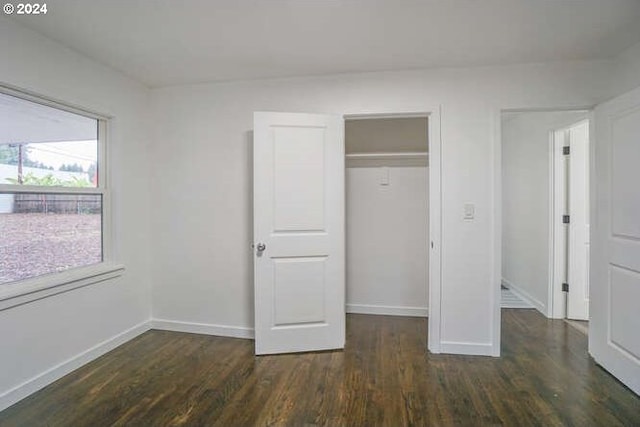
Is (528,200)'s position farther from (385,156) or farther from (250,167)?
(250,167)

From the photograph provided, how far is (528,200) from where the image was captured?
393 cm

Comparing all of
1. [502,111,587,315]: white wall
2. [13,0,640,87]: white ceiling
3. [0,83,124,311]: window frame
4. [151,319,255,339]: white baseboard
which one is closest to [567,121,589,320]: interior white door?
[502,111,587,315]: white wall

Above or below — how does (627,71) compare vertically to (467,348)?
above

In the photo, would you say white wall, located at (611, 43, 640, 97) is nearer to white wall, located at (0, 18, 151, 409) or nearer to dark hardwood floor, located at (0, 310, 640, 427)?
dark hardwood floor, located at (0, 310, 640, 427)

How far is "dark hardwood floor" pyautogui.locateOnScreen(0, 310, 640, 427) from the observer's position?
184 centimetres

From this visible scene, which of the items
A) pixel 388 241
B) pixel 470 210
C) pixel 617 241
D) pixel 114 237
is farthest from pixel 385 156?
pixel 114 237

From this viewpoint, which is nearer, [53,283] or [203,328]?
[53,283]

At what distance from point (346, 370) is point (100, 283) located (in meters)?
2.05

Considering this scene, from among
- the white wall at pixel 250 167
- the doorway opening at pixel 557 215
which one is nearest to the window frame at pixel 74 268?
the white wall at pixel 250 167

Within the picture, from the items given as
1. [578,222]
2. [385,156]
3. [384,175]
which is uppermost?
[385,156]

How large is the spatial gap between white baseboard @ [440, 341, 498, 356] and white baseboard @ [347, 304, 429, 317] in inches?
32.9

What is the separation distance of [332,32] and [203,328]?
2705 millimetres

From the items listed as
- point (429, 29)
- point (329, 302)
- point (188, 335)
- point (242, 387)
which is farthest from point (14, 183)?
point (429, 29)

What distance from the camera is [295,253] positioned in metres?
2.66
